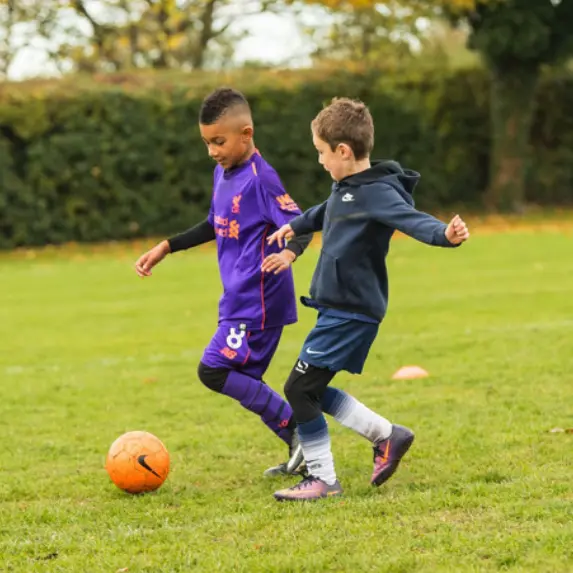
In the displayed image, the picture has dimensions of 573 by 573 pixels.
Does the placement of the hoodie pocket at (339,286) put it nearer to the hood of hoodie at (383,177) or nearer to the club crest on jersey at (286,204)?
the hood of hoodie at (383,177)

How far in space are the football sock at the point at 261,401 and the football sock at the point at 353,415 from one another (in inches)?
18.8

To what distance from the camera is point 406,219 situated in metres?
4.85

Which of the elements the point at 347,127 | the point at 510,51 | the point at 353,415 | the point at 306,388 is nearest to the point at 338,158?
the point at 347,127

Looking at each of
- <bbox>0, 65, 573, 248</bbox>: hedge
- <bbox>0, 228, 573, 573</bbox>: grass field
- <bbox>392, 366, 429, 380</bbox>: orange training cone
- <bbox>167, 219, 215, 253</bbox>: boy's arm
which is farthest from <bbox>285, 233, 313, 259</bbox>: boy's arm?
<bbox>0, 65, 573, 248</bbox>: hedge

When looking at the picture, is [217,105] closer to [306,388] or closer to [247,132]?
[247,132]

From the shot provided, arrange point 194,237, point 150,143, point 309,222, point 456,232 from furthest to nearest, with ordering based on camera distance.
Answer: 1. point 150,143
2. point 194,237
3. point 309,222
4. point 456,232

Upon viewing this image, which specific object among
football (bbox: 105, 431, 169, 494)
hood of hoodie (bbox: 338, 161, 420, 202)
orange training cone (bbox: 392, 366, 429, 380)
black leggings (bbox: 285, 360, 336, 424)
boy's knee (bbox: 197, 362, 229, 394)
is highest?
hood of hoodie (bbox: 338, 161, 420, 202)

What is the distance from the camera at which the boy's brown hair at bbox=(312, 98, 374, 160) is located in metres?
5.09

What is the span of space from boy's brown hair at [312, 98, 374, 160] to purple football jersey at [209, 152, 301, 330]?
1.85 feet

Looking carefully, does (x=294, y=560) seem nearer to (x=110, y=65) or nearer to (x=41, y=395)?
(x=41, y=395)

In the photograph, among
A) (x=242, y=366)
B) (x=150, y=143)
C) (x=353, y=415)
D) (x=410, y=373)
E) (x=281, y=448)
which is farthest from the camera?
(x=150, y=143)

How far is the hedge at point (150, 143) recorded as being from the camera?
20.9m

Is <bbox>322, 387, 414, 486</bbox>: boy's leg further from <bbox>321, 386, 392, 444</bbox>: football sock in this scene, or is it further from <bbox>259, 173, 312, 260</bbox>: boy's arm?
<bbox>259, 173, 312, 260</bbox>: boy's arm

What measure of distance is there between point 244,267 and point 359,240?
804 mm
